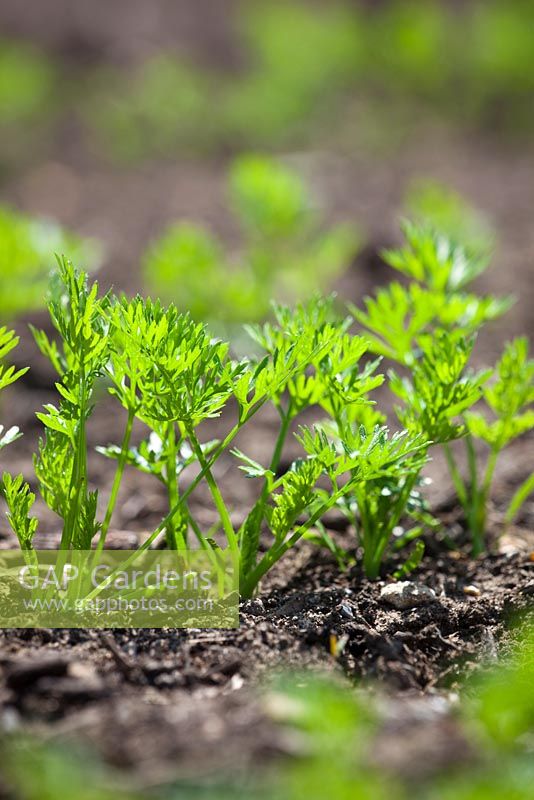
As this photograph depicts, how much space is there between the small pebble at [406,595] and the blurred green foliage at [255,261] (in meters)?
1.60

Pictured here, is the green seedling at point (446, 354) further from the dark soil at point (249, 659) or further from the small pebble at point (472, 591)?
the dark soil at point (249, 659)

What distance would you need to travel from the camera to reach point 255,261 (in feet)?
11.6

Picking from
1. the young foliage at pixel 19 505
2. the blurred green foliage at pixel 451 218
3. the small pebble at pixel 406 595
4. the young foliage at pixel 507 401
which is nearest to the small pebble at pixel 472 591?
the small pebble at pixel 406 595

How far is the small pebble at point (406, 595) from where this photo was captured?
1892mm

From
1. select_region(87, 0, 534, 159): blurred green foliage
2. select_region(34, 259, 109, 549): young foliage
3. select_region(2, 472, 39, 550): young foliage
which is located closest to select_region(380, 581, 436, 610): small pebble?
select_region(34, 259, 109, 549): young foliage

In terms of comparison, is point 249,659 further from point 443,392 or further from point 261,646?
point 443,392

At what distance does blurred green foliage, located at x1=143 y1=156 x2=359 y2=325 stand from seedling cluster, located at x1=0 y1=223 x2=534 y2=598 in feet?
4.28

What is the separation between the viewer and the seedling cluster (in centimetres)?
161

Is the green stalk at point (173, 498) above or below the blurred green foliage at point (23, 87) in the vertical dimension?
below

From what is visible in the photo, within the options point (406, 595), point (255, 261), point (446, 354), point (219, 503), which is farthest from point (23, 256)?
point (406, 595)

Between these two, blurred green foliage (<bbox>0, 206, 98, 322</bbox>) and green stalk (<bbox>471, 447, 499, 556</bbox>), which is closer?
green stalk (<bbox>471, 447, 499, 556</bbox>)

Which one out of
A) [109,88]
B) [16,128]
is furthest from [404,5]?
[16,128]

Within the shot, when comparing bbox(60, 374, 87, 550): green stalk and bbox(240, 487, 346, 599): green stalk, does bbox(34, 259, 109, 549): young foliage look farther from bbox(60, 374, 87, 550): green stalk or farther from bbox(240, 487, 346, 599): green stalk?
bbox(240, 487, 346, 599): green stalk

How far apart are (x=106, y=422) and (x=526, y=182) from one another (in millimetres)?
3618
